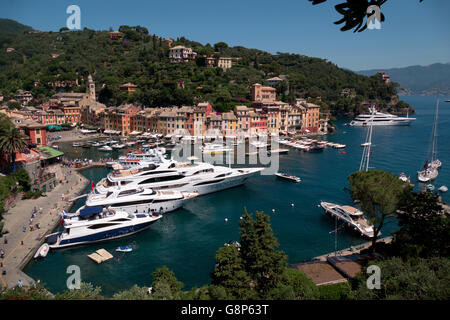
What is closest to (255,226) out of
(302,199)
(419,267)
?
(419,267)

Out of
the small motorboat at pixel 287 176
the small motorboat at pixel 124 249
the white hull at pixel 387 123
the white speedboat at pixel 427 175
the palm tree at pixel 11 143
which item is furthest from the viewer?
the white hull at pixel 387 123

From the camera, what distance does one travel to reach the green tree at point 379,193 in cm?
1513

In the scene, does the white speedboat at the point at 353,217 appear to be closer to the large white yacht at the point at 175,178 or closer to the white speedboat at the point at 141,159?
the large white yacht at the point at 175,178

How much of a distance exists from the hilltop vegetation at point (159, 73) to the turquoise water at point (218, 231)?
32.0m

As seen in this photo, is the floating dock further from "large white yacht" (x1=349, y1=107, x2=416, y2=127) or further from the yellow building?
"large white yacht" (x1=349, y1=107, x2=416, y2=127)

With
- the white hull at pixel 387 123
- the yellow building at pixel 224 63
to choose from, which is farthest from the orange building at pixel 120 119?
the white hull at pixel 387 123

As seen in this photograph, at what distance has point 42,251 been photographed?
17078mm

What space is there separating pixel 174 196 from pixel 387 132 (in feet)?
181

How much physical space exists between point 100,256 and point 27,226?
20.4 feet

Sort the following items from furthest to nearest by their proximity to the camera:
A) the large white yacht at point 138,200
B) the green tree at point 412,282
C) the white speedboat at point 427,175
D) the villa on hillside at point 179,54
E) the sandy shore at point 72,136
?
the villa on hillside at point 179,54 → the sandy shore at point 72,136 → the white speedboat at point 427,175 → the large white yacht at point 138,200 → the green tree at point 412,282

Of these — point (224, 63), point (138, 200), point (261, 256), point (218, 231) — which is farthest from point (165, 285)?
point (224, 63)

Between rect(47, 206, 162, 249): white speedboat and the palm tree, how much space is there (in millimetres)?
9647

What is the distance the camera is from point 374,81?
4368 inches
